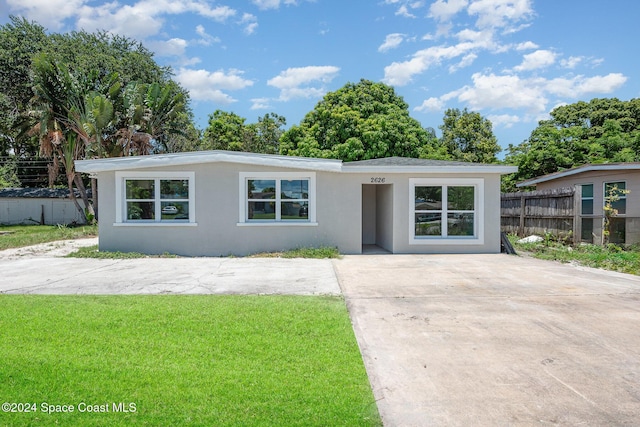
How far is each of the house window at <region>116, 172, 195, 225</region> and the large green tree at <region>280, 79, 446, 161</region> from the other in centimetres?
1437

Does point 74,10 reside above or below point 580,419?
above

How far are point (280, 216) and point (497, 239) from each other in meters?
6.31

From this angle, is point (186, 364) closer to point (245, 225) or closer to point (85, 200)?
point (245, 225)

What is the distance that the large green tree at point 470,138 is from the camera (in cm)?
2769

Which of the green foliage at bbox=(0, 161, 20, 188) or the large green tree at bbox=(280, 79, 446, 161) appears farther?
the green foliage at bbox=(0, 161, 20, 188)

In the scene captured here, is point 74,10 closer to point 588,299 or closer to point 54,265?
point 54,265

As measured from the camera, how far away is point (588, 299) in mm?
6137

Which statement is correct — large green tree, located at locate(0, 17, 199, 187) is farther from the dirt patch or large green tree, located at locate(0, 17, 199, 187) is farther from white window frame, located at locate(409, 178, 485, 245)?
white window frame, located at locate(409, 178, 485, 245)

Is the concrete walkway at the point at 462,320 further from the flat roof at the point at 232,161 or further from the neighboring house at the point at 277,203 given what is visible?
the flat roof at the point at 232,161

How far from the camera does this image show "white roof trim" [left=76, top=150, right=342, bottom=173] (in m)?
11.1

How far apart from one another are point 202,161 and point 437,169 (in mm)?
6553

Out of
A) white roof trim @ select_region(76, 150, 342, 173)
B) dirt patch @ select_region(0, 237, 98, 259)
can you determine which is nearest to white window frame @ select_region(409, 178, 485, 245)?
white roof trim @ select_region(76, 150, 342, 173)

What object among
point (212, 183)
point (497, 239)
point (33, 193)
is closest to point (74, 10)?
point (33, 193)

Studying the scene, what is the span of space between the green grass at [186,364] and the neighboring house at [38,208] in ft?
81.0
